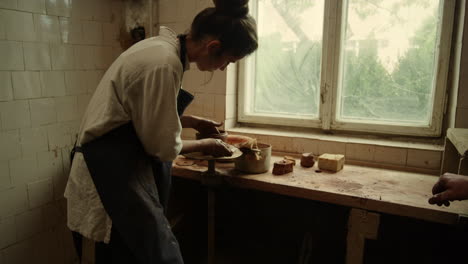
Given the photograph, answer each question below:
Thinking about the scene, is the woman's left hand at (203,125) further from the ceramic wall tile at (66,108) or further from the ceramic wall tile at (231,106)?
the ceramic wall tile at (66,108)

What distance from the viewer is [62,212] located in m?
2.33

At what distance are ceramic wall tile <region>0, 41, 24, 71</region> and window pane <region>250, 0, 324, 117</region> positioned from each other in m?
1.52

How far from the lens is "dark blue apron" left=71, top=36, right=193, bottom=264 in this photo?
132 cm

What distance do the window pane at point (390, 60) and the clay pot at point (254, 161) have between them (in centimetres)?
75

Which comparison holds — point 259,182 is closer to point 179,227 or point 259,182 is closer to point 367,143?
point 367,143

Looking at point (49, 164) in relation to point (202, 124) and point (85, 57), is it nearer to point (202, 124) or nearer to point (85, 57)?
point (85, 57)

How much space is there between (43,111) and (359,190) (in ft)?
6.27

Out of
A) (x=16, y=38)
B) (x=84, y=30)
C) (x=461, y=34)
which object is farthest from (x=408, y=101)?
(x=16, y=38)

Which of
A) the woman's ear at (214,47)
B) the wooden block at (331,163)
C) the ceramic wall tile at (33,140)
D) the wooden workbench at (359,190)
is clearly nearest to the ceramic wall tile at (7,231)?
the ceramic wall tile at (33,140)

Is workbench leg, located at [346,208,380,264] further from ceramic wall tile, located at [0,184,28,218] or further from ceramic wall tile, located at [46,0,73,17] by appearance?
ceramic wall tile, located at [46,0,73,17]

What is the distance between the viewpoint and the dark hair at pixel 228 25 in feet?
4.49

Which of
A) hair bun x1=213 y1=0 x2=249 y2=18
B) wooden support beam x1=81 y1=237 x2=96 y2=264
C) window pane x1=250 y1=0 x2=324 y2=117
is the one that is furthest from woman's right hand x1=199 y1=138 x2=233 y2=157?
window pane x1=250 y1=0 x2=324 y2=117

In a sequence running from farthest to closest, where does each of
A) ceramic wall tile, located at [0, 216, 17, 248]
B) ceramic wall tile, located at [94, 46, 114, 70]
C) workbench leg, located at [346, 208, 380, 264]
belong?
ceramic wall tile, located at [94, 46, 114, 70] → ceramic wall tile, located at [0, 216, 17, 248] → workbench leg, located at [346, 208, 380, 264]

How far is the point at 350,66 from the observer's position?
2.28 m
